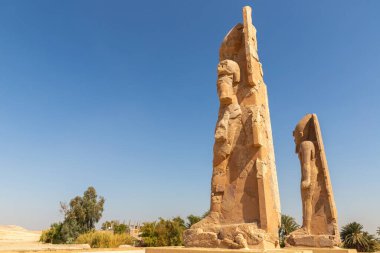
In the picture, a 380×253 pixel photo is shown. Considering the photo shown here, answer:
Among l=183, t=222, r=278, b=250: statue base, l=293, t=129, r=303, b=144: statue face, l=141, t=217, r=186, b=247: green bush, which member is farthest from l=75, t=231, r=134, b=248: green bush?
l=183, t=222, r=278, b=250: statue base

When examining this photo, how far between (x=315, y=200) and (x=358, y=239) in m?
11.8

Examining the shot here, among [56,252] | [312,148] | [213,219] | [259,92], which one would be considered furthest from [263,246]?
[56,252]

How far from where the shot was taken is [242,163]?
7.14m

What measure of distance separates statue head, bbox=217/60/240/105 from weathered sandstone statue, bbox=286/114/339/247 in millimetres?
4622

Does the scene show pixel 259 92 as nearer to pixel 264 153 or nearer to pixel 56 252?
pixel 264 153

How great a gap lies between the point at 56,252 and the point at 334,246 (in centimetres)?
1368

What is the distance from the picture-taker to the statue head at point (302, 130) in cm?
1177

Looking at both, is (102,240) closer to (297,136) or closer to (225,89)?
(297,136)

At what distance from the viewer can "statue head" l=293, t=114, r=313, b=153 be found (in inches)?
464

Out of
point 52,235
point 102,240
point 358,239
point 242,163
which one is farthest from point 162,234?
point 242,163

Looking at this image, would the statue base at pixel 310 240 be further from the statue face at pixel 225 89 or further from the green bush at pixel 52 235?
the green bush at pixel 52 235

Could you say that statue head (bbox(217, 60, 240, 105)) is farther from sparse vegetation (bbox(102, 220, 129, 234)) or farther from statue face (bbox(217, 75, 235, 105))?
sparse vegetation (bbox(102, 220, 129, 234))

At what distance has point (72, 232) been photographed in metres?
34.1

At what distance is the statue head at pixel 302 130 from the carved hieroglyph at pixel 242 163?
431cm
